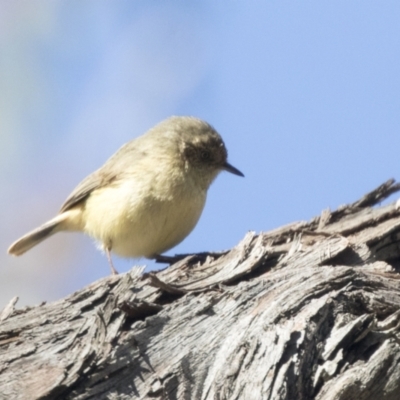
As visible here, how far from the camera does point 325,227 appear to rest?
243 inches

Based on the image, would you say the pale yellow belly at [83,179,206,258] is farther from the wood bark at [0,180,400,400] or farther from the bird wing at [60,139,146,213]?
the wood bark at [0,180,400,400]

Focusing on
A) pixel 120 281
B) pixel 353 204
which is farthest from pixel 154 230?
pixel 120 281

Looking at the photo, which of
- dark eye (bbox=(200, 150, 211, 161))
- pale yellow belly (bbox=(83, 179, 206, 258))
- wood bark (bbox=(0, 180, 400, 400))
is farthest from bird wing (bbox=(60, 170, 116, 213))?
wood bark (bbox=(0, 180, 400, 400))

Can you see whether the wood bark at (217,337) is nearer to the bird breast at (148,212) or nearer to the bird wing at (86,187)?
the bird breast at (148,212)

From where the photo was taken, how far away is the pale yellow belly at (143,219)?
22.5 ft

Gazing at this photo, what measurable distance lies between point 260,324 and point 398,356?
2.52 ft

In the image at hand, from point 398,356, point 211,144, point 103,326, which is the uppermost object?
point 211,144

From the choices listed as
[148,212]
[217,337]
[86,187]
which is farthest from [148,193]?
[217,337]

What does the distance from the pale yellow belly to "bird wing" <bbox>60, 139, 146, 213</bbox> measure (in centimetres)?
19

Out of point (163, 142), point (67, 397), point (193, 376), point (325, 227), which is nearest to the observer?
point (67, 397)

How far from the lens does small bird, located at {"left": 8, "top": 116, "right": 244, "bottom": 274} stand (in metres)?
6.91

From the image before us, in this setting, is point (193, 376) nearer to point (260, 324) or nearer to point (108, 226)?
point (260, 324)

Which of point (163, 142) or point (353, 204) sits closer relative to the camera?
point (353, 204)

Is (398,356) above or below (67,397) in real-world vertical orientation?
below
